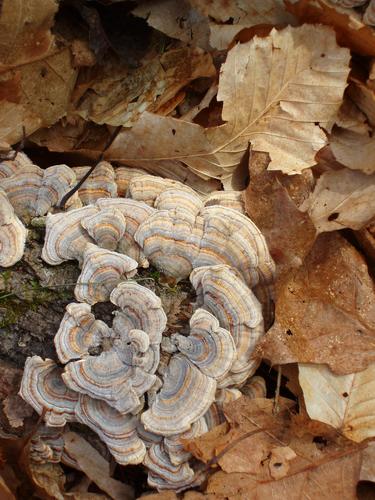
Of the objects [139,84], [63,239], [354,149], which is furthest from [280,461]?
[139,84]

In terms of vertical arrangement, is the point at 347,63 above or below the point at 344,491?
above

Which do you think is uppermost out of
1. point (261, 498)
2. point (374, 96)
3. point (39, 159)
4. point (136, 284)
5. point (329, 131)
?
point (374, 96)

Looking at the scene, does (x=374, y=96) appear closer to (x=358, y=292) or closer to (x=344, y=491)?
(x=358, y=292)

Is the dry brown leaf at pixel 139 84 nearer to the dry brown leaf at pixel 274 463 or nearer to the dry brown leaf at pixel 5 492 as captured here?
the dry brown leaf at pixel 274 463

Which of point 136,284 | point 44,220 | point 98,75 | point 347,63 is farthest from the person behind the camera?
point 98,75

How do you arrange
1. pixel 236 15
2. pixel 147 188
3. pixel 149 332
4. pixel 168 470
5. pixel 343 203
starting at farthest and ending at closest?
pixel 236 15, pixel 343 203, pixel 147 188, pixel 168 470, pixel 149 332

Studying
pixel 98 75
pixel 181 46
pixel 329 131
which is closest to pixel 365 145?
pixel 329 131

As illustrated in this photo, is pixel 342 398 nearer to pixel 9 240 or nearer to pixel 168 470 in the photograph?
pixel 168 470
